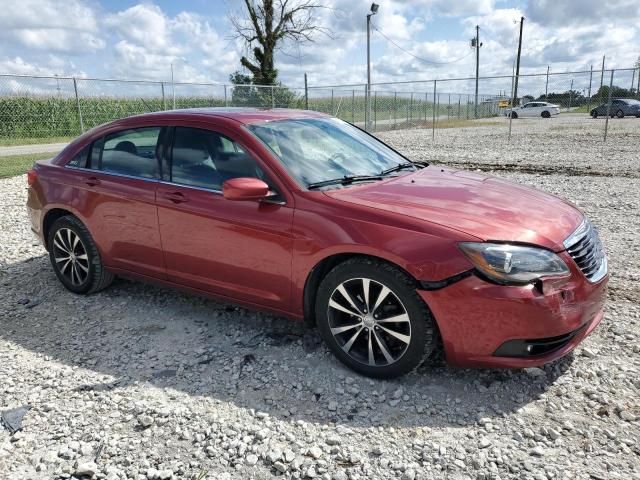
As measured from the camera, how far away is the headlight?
8.98 ft

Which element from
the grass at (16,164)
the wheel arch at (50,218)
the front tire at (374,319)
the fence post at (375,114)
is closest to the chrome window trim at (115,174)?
the wheel arch at (50,218)

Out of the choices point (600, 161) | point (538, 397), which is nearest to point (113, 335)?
point (538, 397)

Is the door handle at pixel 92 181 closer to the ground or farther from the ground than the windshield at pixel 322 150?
closer to the ground

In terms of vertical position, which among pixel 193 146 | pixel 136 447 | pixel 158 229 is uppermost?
pixel 193 146

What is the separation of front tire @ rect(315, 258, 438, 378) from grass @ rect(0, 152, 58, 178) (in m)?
10.7

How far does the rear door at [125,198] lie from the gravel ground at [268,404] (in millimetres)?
491

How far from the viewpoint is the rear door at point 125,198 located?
4016 mm

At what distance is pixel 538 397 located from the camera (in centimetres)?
299

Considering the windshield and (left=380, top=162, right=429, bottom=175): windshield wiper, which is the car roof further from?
(left=380, top=162, right=429, bottom=175): windshield wiper

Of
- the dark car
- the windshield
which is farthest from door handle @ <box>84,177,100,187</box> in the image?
the dark car

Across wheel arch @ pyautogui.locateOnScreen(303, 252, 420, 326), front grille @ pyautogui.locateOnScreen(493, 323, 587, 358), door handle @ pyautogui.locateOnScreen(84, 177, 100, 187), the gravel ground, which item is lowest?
the gravel ground

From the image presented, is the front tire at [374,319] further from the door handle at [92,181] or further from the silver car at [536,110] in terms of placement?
the silver car at [536,110]

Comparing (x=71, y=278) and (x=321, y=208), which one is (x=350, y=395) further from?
(x=71, y=278)

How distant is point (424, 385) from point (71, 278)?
329cm
